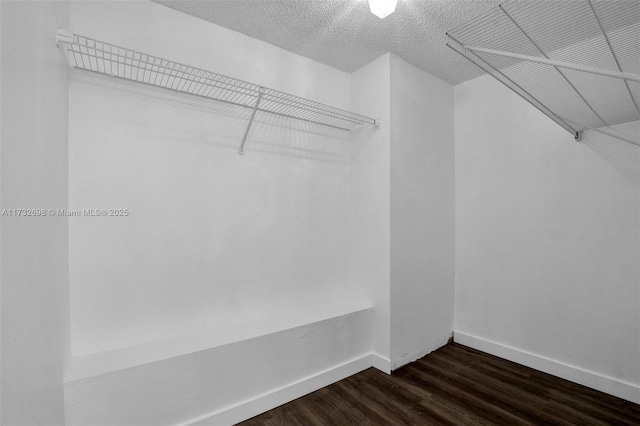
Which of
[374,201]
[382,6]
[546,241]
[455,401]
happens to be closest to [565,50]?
[382,6]

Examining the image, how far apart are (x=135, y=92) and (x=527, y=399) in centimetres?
282

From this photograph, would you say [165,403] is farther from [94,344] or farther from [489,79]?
[489,79]

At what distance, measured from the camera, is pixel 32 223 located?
0.89 m

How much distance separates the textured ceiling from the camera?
165 centimetres

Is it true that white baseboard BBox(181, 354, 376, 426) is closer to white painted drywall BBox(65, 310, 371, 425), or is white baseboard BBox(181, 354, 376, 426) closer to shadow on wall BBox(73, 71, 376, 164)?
white painted drywall BBox(65, 310, 371, 425)

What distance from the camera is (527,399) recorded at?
69.7 inches

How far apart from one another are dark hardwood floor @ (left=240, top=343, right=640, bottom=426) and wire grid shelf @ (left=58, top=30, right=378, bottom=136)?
5.81 ft

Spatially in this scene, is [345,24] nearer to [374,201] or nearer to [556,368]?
[374,201]

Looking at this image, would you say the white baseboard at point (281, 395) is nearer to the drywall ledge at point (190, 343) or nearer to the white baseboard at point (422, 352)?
the white baseboard at point (422, 352)

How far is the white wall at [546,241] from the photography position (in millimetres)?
1817

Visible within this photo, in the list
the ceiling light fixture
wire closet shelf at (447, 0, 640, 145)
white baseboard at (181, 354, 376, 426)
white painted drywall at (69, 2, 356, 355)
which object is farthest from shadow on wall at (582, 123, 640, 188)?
white baseboard at (181, 354, 376, 426)

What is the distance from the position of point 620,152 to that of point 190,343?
8.99 feet

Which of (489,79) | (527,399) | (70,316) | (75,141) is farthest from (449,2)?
(70,316)

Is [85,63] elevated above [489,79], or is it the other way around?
[489,79]
